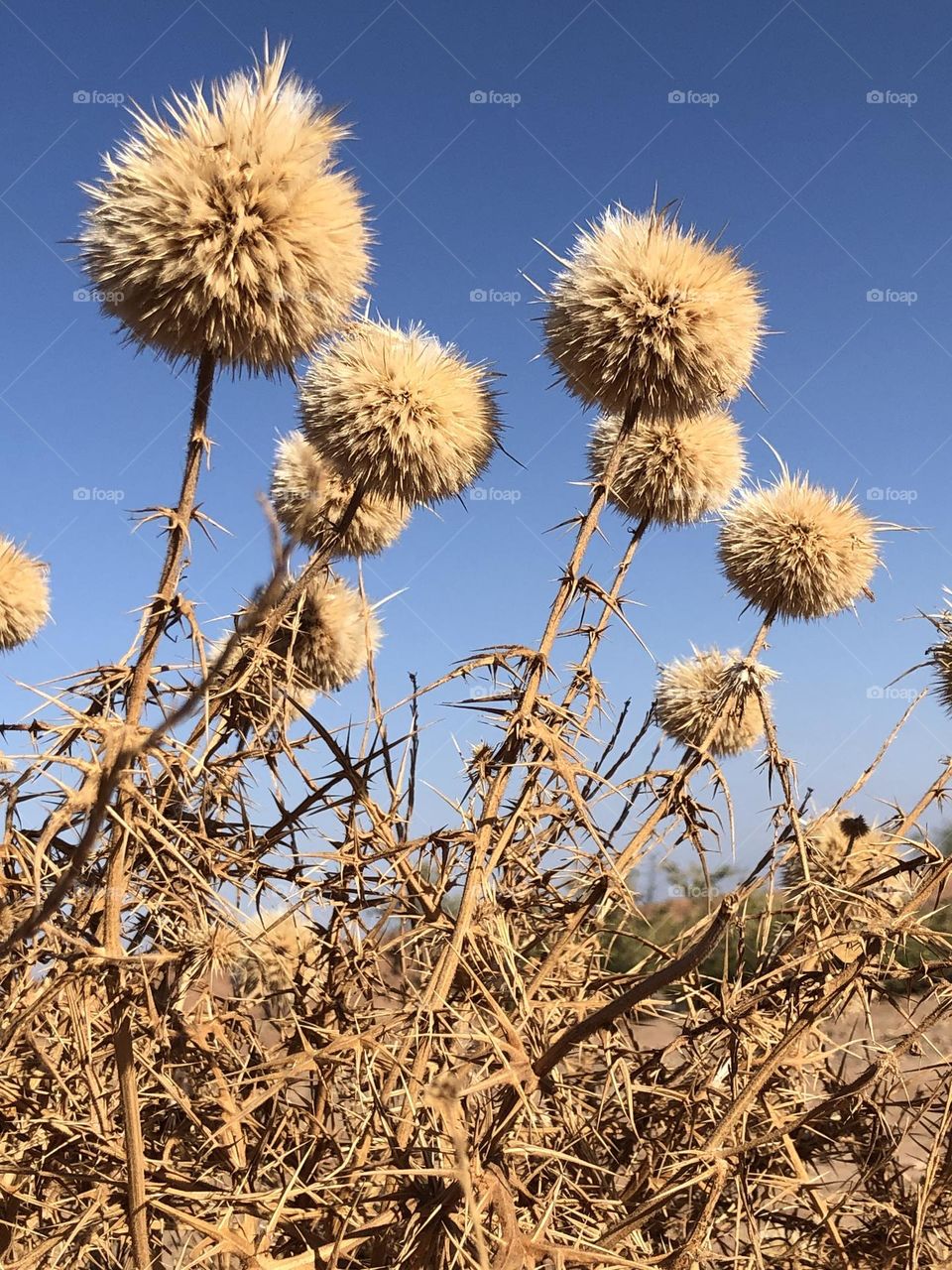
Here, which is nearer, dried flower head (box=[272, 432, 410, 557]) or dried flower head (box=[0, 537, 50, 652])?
dried flower head (box=[272, 432, 410, 557])

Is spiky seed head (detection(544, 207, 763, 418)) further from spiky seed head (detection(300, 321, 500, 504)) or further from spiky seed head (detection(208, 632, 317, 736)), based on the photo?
spiky seed head (detection(208, 632, 317, 736))

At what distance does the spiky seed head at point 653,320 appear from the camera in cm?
199

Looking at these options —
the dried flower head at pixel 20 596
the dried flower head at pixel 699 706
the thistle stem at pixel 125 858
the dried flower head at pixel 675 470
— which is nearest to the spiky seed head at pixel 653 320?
the dried flower head at pixel 675 470

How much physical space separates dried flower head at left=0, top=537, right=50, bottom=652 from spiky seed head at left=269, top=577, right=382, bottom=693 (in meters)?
1.50

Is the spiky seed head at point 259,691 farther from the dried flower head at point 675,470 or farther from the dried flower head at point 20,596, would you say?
the dried flower head at point 20,596

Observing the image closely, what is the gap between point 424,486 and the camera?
217 cm

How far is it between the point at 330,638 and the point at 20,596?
159cm

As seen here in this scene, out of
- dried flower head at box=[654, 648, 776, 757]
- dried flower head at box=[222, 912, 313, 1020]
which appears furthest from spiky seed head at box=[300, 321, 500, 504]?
dried flower head at box=[654, 648, 776, 757]

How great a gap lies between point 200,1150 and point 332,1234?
28 cm

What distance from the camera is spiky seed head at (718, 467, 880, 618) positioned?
2723 millimetres

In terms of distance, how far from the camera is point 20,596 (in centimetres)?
376

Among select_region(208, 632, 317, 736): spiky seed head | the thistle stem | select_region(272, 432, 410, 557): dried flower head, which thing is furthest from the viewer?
select_region(272, 432, 410, 557): dried flower head

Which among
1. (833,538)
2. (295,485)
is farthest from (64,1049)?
(833,538)

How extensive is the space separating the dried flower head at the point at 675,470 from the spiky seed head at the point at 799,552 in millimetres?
140
